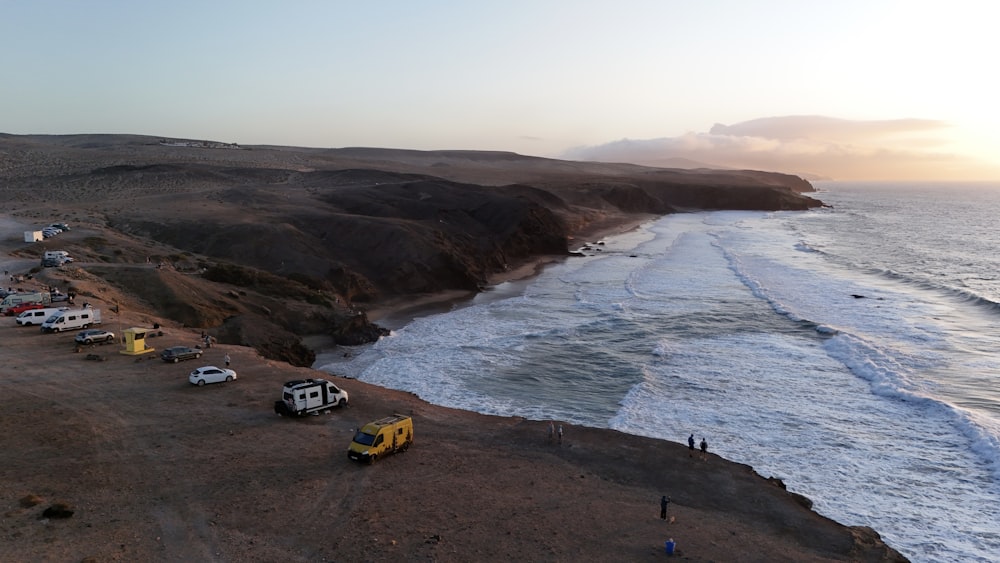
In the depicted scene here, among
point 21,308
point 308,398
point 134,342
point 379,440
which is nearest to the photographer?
point 379,440

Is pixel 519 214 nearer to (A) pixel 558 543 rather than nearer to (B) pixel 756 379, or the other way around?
(B) pixel 756 379

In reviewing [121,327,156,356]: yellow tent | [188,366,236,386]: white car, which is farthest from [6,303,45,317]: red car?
[188,366,236,386]: white car

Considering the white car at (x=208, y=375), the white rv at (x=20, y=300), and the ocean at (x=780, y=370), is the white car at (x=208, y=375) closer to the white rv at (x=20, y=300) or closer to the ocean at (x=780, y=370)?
the ocean at (x=780, y=370)

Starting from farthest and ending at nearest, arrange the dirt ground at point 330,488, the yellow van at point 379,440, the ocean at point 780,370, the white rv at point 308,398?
the white rv at point 308,398 → the ocean at point 780,370 → the yellow van at point 379,440 → the dirt ground at point 330,488

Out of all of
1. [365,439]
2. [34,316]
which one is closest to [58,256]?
[34,316]

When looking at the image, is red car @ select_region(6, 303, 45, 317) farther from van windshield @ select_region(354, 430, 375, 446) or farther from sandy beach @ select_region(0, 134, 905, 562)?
van windshield @ select_region(354, 430, 375, 446)

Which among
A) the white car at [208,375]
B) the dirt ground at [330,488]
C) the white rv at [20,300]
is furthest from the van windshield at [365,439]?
the white rv at [20,300]

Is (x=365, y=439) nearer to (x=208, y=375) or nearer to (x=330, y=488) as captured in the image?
(x=330, y=488)

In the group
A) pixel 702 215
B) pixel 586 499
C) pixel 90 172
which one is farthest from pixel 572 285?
pixel 702 215
